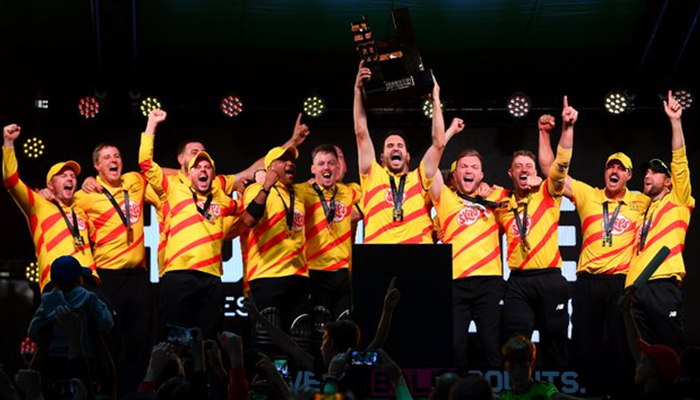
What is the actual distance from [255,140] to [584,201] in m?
3.77

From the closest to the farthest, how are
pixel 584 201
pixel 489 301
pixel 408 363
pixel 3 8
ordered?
pixel 408 363 < pixel 489 301 < pixel 584 201 < pixel 3 8

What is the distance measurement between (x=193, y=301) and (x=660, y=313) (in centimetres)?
417

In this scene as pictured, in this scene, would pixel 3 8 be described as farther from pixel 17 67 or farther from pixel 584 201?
pixel 584 201

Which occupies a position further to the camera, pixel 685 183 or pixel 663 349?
pixel 685 183

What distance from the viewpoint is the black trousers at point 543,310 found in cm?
1037

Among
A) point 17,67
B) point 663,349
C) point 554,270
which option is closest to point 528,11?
point 554,270

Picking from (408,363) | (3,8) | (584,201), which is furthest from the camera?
(3,8)

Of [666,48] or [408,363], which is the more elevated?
[666,48]

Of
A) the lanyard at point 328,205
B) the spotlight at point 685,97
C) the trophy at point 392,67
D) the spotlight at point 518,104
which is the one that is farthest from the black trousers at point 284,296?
the spotlight at point 685,97

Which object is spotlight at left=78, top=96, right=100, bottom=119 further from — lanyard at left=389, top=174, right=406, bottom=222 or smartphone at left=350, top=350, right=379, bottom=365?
smartphone at left=350, top=350, right=379, bottom=365

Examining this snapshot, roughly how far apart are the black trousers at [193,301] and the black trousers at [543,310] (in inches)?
102

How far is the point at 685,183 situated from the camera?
35.4ft

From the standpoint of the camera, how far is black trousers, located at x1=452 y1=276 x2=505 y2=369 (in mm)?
10180

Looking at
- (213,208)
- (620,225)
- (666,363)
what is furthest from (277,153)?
(666,363)
